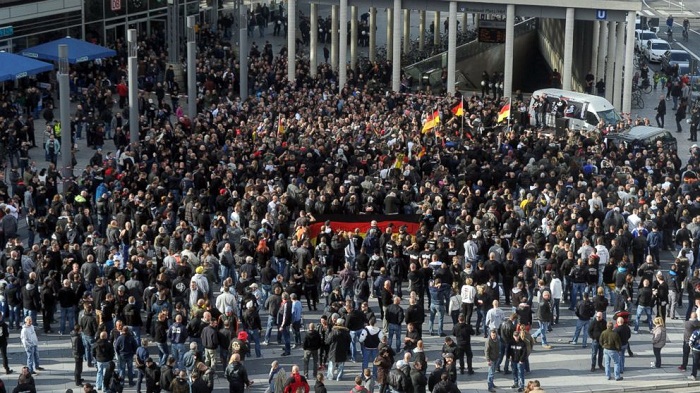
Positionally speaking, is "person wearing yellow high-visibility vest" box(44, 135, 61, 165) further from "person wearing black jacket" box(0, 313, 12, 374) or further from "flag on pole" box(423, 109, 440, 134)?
"person wearing black jacket" box(0, 313, 12, 374)

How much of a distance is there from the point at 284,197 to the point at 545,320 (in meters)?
8.29

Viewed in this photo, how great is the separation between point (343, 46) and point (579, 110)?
32.6 ft

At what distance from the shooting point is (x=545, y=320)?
96.1 feet

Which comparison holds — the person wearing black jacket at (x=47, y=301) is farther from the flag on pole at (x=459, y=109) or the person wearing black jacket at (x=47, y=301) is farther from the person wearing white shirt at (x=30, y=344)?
the flag on pole at (x=459, y=109)

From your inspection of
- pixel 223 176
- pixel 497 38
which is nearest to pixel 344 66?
pixel 497 38

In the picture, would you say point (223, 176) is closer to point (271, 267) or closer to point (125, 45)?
point (271, 267)

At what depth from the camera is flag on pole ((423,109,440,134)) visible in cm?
4372

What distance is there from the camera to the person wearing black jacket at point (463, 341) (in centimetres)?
2736

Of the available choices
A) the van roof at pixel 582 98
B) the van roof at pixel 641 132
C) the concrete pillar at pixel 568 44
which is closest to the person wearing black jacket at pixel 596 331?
the van roof at pixel 641 132

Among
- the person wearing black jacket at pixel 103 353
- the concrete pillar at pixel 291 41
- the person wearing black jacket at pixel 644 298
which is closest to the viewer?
the person wearing black jacket at pixel 103 353

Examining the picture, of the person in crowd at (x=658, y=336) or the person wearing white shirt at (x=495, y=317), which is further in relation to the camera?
the person wearing white shirt at (x=495, y=317)

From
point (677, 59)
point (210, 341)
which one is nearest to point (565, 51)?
point (677, 59)

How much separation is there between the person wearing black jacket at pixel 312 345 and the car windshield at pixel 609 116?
22616 millimetres

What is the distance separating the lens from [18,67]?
47906 millimetres
